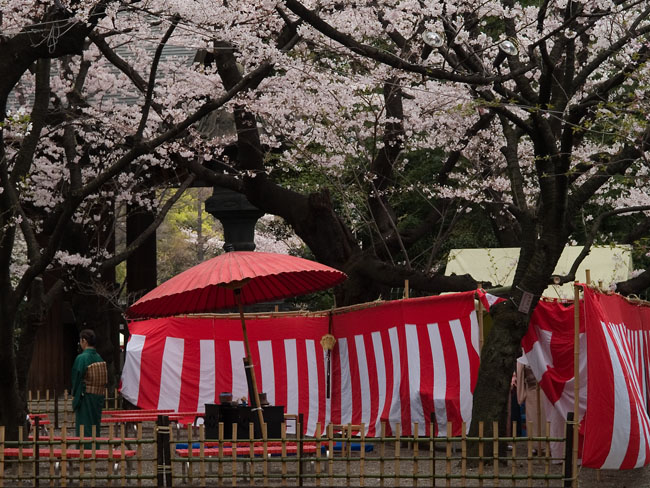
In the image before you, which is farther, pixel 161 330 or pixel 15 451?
pixel 161 330

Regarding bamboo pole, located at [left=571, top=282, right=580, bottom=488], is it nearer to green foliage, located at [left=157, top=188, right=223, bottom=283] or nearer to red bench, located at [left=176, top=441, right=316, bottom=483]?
red bench, located at [left=176, top=441, right=316, bottom=483]

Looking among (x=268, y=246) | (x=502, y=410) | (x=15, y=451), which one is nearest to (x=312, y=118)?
(x=502, y=410)

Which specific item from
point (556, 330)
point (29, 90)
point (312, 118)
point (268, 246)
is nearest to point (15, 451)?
point (556, 330)

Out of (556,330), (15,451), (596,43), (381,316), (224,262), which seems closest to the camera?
(15,451)

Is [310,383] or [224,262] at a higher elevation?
[224,262]

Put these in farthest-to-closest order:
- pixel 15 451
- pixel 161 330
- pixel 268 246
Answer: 1. pixel 268 246
2. pixel 161 330
3. pixel 15 451

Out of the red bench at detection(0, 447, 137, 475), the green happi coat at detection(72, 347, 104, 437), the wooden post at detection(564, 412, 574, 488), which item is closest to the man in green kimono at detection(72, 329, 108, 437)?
the green happi coat at detection(72, 347, 104, 437)

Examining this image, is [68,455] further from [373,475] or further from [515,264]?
[515,264]

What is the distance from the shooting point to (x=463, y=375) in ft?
37.3

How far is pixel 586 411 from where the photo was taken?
9375 mm

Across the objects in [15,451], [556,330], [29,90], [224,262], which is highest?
[29,90]

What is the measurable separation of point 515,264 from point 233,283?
8.25 m

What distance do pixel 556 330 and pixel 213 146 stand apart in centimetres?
822

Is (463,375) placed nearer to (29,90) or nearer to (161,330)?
(161,330)
